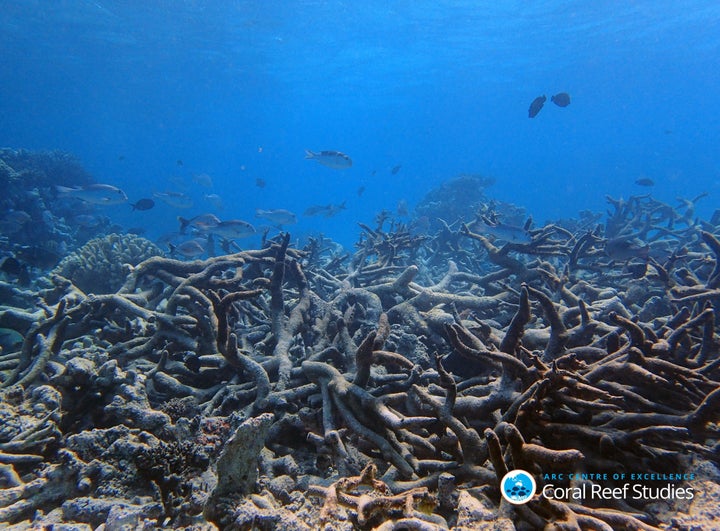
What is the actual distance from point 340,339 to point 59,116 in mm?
97678

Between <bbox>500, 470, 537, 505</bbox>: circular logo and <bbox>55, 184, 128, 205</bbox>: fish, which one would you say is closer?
<bbox>500, 470, 537, 505</bbox>: circular logo

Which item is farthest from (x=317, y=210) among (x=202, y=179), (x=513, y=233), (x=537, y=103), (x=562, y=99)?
(x=513, y=233)

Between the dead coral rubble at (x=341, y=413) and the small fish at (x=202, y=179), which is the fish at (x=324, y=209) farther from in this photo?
the dead coral rubble at (x=341, y=413)

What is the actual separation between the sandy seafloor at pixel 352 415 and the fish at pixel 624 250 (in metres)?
1.07

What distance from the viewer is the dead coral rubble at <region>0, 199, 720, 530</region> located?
1847 millimetres

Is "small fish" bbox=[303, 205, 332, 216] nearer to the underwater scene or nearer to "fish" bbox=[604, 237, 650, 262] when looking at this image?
the underwater scene

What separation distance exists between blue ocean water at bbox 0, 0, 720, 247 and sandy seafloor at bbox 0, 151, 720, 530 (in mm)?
15922

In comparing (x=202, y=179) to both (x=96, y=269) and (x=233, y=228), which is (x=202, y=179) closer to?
(x=96, y=269)

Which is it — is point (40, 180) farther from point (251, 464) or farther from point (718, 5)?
point (718, 5)

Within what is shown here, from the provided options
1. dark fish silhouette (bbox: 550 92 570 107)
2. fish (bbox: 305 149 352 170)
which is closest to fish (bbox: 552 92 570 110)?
dark fish silhouette (bbox: 550 92 570 107)

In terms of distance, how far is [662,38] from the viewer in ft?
112

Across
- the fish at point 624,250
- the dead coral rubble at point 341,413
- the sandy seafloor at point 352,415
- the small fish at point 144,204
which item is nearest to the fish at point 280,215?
the small fish at point 144,204

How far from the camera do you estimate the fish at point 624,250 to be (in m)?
5.68

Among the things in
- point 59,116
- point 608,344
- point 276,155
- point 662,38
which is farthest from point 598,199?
point 276,155
